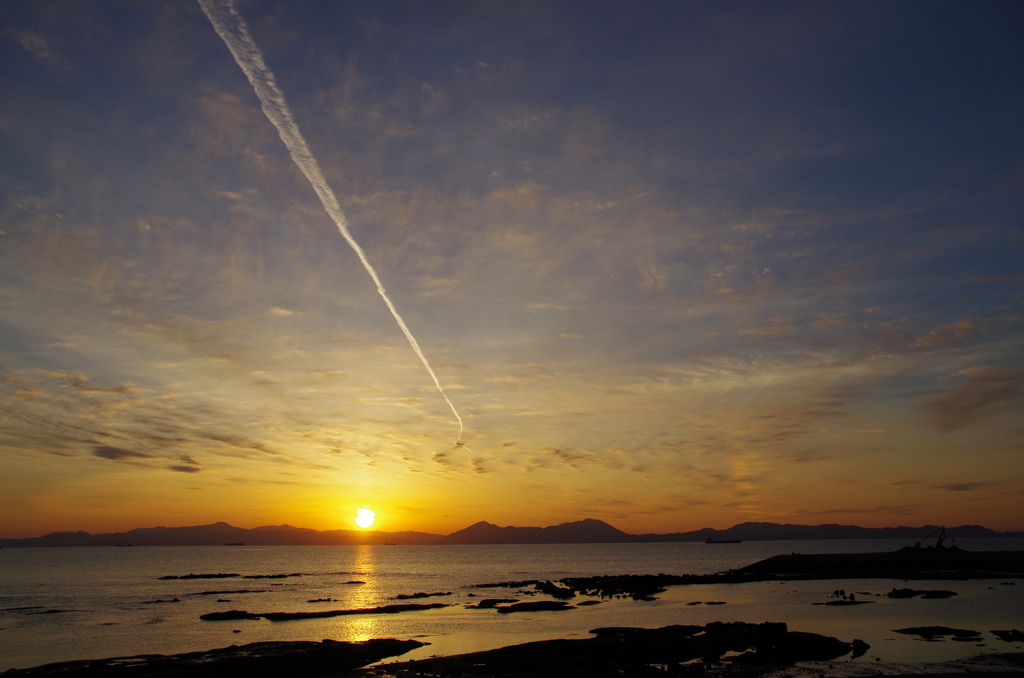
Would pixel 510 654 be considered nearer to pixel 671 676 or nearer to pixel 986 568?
pixel 671 676

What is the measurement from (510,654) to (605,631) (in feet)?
33.4

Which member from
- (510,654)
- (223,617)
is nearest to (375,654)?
(510,654)

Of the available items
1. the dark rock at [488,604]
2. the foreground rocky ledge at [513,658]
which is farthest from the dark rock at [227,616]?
the dark rock at [488,604]

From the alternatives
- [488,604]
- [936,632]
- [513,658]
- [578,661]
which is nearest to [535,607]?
[488,604]

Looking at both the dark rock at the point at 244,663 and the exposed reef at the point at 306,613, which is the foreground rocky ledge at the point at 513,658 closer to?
the dark rock at the point at 244,663

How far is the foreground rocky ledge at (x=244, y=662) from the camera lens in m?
31.5

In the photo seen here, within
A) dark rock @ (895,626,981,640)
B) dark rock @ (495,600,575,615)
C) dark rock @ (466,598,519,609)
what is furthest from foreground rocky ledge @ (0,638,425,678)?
dark rock @ (895,626,981,640)

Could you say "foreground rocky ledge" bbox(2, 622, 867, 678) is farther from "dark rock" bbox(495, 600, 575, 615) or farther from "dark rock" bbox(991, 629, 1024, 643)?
"dark rock" bbox(495, 600, 575, 615)

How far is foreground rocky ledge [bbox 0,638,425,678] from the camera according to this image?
31516 millimetres

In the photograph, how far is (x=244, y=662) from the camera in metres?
33.6

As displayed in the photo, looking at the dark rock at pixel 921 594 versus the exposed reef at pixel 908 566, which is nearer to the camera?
the dark rock at pixel 921 594

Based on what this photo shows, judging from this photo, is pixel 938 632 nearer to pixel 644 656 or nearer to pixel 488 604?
pixel 644 656

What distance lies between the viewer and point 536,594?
76375mm

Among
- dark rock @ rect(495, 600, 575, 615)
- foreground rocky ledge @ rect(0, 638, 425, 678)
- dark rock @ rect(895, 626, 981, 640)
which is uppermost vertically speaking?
dark rock @ rect(895, 626, 981, 640)
